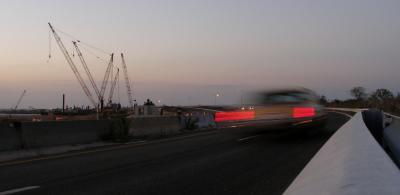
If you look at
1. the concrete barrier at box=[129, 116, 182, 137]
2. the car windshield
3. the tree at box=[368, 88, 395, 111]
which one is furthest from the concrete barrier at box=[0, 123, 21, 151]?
the tree at box=[368, 88, 395, 111]

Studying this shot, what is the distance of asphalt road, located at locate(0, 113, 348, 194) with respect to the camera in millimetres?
9234

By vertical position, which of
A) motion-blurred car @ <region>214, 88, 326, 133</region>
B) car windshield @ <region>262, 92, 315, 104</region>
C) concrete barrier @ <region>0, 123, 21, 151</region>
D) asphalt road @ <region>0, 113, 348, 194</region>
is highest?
car windshield @ <region>262, 92, 315, 104</region>

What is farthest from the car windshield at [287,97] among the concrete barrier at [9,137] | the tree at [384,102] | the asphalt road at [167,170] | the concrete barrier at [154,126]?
the tree at [384,102]

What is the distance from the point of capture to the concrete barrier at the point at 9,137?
602 inches

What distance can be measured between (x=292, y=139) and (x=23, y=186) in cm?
1238

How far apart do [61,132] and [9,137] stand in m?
2.45

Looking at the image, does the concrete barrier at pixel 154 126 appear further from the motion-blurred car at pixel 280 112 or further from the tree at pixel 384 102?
the tree at pixel 384 102

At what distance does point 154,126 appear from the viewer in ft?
82.0

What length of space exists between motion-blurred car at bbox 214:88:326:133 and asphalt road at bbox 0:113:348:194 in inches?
41.8

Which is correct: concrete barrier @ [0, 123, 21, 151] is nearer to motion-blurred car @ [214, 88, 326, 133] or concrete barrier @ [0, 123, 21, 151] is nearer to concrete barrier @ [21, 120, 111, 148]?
concrete barrier @ [21, 120, 111, 148]

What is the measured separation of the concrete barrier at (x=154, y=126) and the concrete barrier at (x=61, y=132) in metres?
2.31

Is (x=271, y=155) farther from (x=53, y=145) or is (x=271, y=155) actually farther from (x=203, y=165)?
(x=53, y=145)

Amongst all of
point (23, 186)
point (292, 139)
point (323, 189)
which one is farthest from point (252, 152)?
point (323, 189)

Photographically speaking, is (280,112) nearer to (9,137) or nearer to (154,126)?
(154,126)
